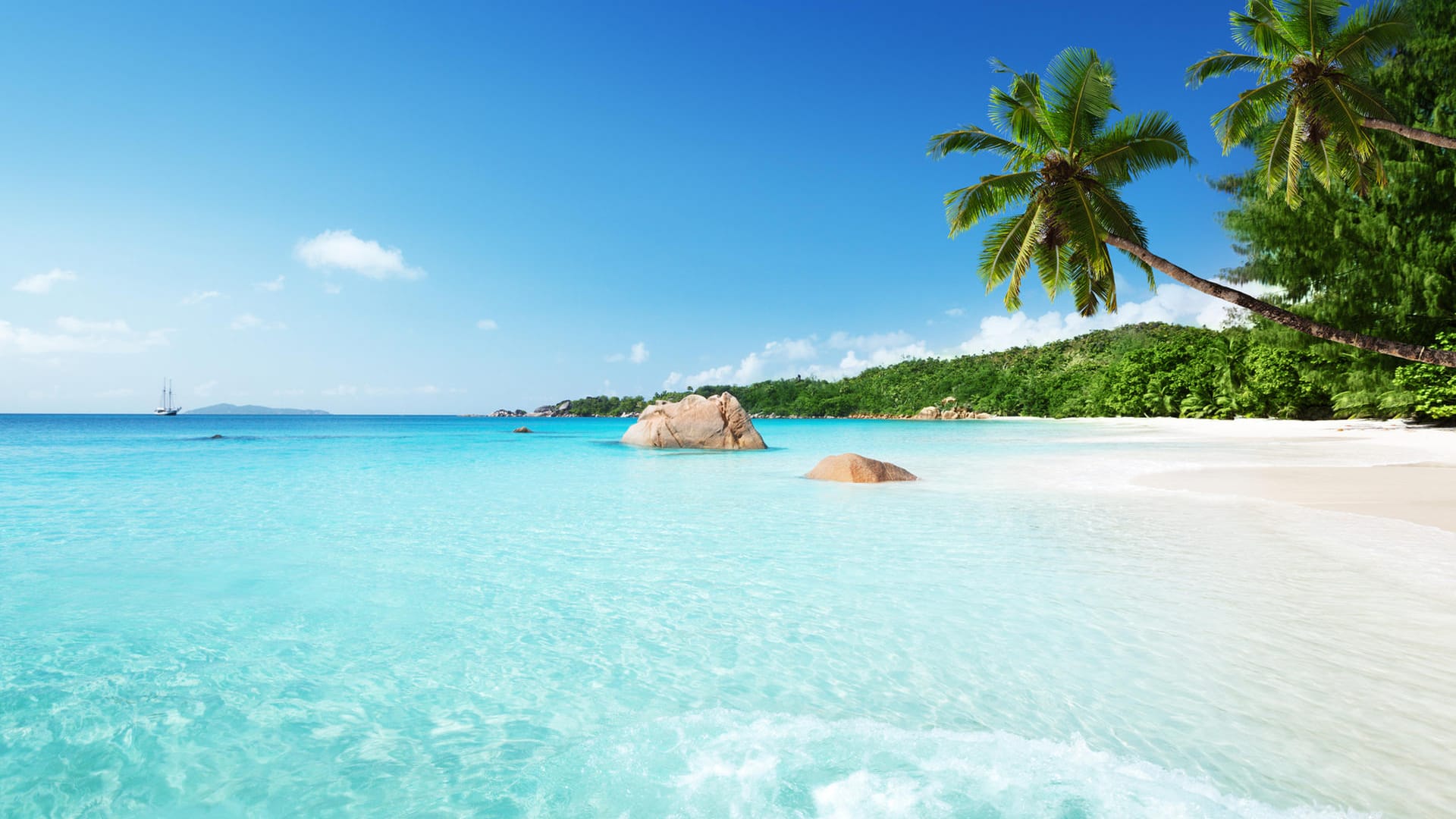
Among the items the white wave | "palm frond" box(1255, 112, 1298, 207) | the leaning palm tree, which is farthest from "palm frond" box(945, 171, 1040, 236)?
the white wave

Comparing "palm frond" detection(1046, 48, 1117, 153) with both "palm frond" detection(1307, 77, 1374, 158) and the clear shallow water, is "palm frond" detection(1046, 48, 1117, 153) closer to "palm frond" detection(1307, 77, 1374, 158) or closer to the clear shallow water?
"palm frond" detection(1307, 77, 1374, 158)

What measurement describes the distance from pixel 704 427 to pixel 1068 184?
1481 centimetres

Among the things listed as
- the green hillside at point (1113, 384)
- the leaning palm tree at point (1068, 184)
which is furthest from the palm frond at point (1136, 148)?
the green hillside at point (1113, 384)

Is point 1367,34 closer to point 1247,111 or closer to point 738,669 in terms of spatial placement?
point 1247,111

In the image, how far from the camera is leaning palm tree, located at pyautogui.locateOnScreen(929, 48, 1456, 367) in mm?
13539

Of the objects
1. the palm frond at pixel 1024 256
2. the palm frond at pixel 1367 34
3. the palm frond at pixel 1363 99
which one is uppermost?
the palm frond at pixel 1367 34

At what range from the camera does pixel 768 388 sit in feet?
494

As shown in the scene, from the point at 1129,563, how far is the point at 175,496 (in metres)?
15.4

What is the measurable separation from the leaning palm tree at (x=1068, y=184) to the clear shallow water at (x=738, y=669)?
6.60 m

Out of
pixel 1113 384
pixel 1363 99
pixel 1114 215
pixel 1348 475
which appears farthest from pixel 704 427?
pixel 1113 384

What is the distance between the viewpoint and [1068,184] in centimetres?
1351

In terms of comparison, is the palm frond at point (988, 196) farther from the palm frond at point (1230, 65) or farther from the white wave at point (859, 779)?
the white wave at point (859, 779)

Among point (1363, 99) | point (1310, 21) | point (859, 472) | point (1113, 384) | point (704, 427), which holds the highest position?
point (1310, 21)

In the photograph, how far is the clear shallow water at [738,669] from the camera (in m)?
2.86
